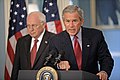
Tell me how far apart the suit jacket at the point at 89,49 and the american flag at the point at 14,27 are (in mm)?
1837

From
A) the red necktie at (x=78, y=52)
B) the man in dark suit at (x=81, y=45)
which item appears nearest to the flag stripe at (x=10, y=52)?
the man in dark suit at (x=81, y=45)

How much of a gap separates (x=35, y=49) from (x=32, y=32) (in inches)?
6.8

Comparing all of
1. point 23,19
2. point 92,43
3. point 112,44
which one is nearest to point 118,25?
point 112,44

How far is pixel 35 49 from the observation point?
2783 millimetres

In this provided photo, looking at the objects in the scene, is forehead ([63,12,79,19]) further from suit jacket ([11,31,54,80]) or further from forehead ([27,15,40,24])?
forehead ([27,15,40,24])

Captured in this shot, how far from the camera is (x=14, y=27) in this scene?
3.87 m

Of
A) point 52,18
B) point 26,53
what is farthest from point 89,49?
point 52,18

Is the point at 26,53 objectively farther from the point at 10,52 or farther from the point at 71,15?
the point at 10,52

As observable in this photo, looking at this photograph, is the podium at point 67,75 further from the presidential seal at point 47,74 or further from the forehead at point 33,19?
the forehead at point 33,19

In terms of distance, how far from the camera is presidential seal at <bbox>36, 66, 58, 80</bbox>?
4.92 ft

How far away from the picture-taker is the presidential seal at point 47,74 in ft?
4.92

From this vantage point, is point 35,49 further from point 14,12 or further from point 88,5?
point 88,5

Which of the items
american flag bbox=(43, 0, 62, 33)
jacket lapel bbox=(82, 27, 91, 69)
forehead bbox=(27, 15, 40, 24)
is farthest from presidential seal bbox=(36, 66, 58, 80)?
american flag bbox=(43, 0, 62, 33)

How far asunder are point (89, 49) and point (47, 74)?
586 millimetres
